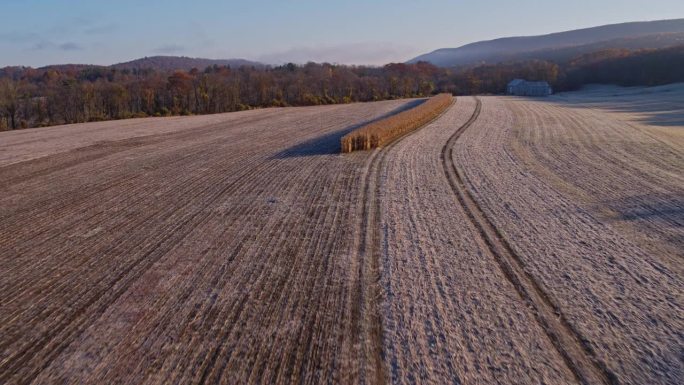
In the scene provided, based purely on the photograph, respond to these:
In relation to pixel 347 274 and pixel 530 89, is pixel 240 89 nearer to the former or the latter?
pixel 530 89

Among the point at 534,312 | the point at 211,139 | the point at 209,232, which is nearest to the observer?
the point at 534,312

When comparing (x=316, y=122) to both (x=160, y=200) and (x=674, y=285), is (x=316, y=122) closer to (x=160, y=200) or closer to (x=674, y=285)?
(x=160, y=200)

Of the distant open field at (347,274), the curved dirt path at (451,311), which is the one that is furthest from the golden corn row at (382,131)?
the curved dirt path at (451,311)

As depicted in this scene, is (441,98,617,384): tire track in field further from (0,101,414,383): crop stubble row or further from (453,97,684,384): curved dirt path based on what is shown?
(0,101,414,383): crop stubble row

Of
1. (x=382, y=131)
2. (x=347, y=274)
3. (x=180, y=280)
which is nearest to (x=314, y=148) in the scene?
(x=382, y=131)

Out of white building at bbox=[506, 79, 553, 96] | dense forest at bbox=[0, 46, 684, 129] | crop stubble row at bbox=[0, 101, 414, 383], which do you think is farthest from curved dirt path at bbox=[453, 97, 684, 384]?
white building at bbox=[506, 79, 553, 96]

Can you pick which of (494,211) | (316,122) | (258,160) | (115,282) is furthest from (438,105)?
(115,282)
